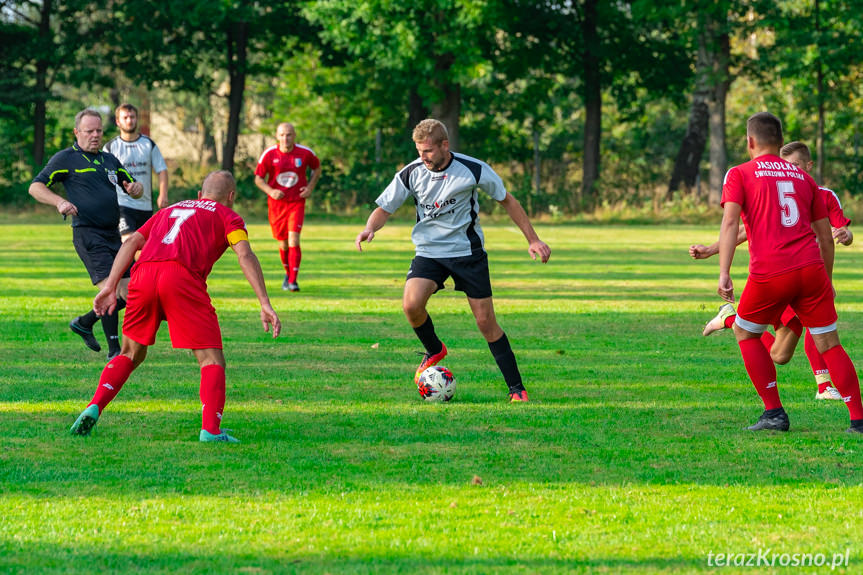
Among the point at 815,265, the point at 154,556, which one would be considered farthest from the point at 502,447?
the point at 154,556

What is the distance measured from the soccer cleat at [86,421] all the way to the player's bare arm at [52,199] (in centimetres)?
274

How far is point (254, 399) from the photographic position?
8.48 metres

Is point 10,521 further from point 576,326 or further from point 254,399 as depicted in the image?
point 576,326

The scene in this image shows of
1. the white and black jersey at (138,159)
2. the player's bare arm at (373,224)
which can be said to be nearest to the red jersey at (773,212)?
the player's bare arm at (373,224)

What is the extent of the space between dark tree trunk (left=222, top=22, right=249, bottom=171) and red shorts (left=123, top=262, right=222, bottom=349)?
35409 mm

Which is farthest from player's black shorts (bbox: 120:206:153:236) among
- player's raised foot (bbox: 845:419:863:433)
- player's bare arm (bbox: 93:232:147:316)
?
player's raised foot (bbox: 845:419:863:433)

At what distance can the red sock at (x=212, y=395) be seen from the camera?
6.94m

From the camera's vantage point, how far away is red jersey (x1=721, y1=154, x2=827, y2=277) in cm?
712

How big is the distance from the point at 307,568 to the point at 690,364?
245 inches

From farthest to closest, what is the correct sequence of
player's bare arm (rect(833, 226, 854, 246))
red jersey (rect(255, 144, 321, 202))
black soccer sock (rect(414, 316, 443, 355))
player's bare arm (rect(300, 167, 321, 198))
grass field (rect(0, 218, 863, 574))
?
1. red jersey (rect(255, 144, 321, 202))
2. player's bare arm (rect(300, 167, 321, 198))
3. black soccer sock (rect(414, 316, 443, 355))
4. player's bare arm (rect(833, 226, 854, 246))
5. grass field (rect(0, 218, 863, 574))

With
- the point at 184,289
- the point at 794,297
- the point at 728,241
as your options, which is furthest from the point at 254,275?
the point at 794,297

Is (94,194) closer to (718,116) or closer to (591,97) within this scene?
(718,116)

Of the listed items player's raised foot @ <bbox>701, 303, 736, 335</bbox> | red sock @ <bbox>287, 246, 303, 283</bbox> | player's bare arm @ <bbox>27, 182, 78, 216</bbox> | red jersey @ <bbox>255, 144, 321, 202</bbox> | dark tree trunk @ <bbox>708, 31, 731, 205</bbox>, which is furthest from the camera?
dark tree trunk @ <bbox>708, 31, 731, 205</bbox>

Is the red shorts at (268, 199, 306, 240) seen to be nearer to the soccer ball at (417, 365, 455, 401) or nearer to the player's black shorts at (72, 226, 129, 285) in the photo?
the player's black shorts at (72, 226, 129, 285)
